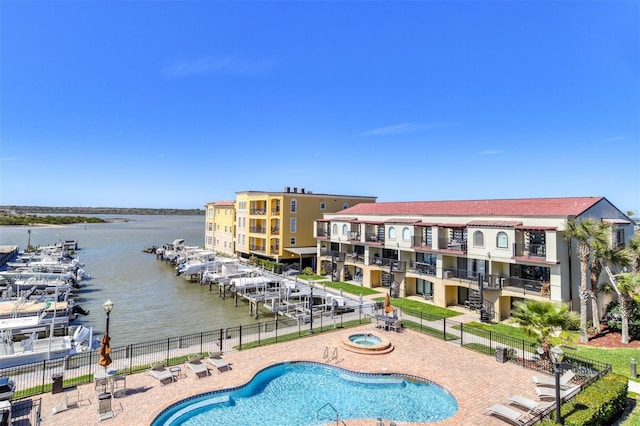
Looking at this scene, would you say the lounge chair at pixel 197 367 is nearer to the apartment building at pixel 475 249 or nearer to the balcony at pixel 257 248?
the apartment building at pixel 475 249

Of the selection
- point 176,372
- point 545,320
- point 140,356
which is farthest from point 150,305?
point 545,320

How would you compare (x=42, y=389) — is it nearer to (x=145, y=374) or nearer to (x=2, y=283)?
(x=145, y=374)

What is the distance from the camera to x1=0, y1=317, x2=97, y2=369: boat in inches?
748

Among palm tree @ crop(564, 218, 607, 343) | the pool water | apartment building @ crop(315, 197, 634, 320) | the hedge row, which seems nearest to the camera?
the hedge row

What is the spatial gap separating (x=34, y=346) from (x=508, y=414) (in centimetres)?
2347

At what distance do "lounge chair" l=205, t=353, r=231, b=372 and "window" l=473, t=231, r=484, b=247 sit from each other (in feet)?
63.6

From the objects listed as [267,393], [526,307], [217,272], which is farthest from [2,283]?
[526,307]

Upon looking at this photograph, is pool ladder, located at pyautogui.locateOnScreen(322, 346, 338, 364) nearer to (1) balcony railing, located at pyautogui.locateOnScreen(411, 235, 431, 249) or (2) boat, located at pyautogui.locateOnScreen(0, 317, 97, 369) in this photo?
(2) boat, located at pyautogui.locateOnScreen(0, 317, 97, 369)

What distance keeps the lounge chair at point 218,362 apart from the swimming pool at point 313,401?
5.27 ft

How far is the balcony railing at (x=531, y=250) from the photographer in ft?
77.4

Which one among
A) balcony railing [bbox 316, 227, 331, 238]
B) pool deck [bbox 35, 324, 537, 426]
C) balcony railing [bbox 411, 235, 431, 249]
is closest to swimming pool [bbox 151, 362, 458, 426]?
pool deck [bbox 35, 324, 537, 426]

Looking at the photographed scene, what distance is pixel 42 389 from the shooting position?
47.0 feet

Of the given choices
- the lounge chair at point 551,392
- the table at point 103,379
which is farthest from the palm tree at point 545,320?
the table at point 103,379

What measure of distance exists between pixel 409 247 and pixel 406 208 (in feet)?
19.5
